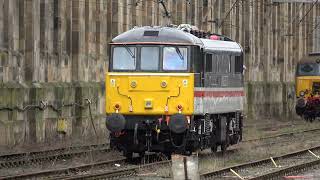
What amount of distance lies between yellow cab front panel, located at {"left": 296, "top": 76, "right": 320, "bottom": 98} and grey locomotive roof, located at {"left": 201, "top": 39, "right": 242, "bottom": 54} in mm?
19022

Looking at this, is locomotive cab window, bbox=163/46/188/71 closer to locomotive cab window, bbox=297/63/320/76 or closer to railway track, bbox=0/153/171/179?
railway track, bbox=0/153/171/179

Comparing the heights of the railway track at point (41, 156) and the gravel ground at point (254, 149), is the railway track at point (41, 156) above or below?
above

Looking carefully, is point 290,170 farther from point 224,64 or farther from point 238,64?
point 238,64

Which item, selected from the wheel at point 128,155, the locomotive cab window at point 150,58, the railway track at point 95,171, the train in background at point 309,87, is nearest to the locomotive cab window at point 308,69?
the train in background at point 309,87

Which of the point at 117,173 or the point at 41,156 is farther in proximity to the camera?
the point at 41,156

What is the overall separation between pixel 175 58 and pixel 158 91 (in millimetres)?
963

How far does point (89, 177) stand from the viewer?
54.3ft

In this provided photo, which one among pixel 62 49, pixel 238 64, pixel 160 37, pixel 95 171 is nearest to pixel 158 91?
pixel 160 37

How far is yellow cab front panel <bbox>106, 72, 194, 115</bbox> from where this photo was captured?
19953 mm

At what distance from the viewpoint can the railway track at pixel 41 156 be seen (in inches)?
786

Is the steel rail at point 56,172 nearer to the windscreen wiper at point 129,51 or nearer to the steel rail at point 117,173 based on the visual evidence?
the steel rail at point 117,173

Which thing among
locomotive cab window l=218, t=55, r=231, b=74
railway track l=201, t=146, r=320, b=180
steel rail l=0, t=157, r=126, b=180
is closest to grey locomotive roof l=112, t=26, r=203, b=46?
locomotive cab window l=218, t=55, r=231, b=74

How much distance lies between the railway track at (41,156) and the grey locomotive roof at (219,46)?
4.43m

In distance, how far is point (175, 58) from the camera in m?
20.3
